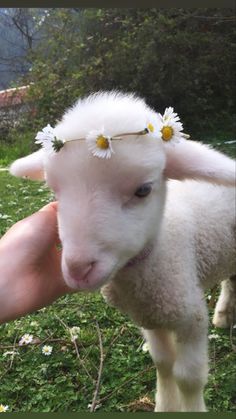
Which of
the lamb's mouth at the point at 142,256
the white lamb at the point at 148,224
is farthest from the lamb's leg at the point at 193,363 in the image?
the lamb's mouth at the point at 142,256

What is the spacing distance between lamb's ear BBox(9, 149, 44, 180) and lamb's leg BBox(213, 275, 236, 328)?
75 centimetres

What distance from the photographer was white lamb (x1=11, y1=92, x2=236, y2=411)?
0.68 m

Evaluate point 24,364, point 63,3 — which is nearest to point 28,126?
point 63,3

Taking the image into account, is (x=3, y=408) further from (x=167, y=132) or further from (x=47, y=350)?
(x=167, y=132)

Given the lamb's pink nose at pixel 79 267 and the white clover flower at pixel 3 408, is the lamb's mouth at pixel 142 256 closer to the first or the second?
the lamb's pink nose at pixel 79 267

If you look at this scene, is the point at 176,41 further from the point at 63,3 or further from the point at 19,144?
the point at 63,3

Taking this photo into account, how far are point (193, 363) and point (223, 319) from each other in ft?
1.37

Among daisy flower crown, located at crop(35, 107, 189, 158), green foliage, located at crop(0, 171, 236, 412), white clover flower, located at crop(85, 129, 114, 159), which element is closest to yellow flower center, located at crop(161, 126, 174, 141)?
daisy flower crown, located at crop(35, 107, 189, 158)

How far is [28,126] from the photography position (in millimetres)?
1421

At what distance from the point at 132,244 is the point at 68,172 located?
0.14 meters

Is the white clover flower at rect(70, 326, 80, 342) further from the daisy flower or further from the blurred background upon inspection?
the daisy flower

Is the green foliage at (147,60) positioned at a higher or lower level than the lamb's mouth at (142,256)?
higher

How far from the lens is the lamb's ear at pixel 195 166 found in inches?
31.4

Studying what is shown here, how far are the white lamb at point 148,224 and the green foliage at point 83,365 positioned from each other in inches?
4.0
